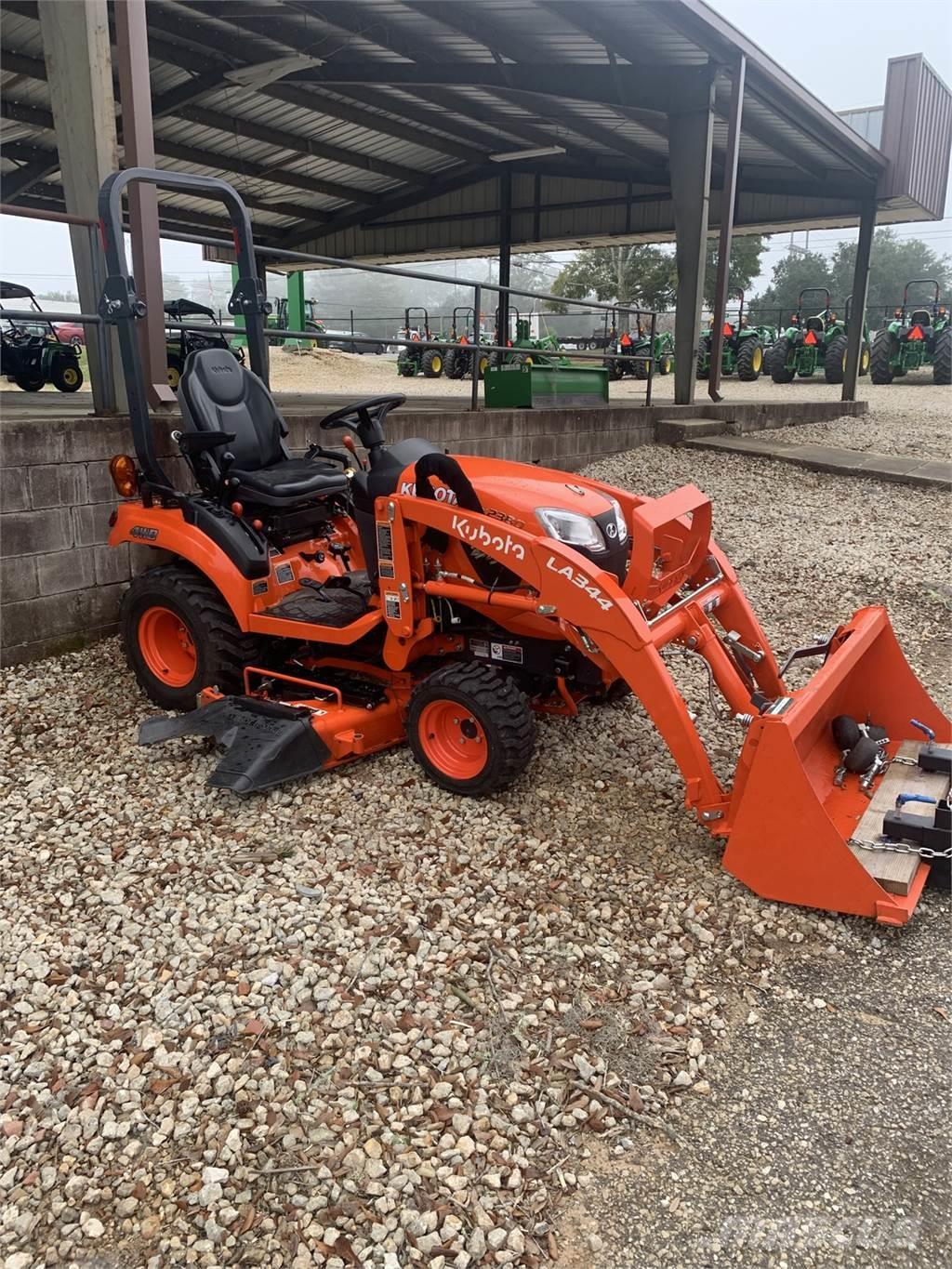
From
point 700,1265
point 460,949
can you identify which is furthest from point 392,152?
point 700,1265

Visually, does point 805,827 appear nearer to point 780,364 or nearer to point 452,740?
point 452,740

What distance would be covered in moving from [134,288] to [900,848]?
11.3 feet

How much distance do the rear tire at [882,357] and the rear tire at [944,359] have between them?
0.92 meters

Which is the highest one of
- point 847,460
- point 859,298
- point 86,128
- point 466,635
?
point 86,128

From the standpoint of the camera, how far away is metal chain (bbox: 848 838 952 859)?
254cm

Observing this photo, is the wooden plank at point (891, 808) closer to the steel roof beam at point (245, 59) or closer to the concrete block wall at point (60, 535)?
the concrete block wall at point (60, 535)

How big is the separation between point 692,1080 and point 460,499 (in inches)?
72.8

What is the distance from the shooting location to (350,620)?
3.52 m

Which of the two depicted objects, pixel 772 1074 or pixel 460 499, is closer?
pixel 772 1074

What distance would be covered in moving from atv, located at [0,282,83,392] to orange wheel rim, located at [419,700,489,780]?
8497mm

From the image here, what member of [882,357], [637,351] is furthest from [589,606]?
[637,351]

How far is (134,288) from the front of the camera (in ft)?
12.5

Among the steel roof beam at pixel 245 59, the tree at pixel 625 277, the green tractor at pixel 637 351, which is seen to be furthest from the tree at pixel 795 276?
the steel roof beam at pixel 245 59

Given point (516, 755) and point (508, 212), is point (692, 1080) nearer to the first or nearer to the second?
point (516, 755)
